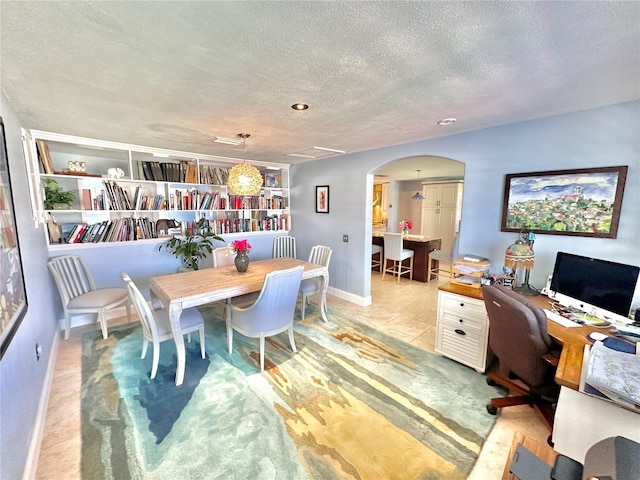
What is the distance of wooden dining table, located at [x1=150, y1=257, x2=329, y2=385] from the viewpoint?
2098mm

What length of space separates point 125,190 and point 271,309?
2681 mm

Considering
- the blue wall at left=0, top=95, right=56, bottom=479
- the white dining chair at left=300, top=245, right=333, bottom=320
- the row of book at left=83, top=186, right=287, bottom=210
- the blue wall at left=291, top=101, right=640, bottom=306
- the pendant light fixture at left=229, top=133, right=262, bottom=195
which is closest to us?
the blue wall at left=0, top=95, right=56, bottom=479

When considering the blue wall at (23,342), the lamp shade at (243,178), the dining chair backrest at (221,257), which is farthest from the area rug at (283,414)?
the lamp shade at (243,178)

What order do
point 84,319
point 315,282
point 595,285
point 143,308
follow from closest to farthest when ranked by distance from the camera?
point 595,285 < point 143,308 < point 84,319 < point 315,282

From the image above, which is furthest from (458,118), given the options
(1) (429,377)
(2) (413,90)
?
(1) (429,377)

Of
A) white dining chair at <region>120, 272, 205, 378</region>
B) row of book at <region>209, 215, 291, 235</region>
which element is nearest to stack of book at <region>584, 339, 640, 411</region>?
white dining chair at <region>120, 272, 205, 378</region>

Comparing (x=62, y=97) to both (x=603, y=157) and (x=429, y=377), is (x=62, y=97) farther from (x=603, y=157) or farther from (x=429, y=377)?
(x=603, y=157)

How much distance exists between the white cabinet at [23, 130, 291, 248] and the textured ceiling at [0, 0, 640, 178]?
761mm

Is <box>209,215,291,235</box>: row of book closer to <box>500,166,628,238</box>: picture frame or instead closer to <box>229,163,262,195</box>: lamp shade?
<box>229,163,262,195</box>: lamp shade

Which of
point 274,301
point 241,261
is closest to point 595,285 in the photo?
point 274,301

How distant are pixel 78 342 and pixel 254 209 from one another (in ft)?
9.07

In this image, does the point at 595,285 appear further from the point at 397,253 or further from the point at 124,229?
the point at 124,229

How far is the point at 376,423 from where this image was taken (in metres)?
1.76

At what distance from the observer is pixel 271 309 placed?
2230mm
